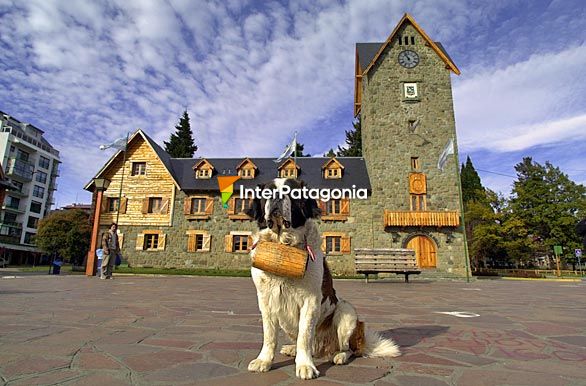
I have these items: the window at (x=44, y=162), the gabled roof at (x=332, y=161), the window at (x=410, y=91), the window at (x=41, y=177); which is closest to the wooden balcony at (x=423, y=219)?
the gabled roof at (x=332, y=161)

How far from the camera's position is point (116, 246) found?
12.2 meters

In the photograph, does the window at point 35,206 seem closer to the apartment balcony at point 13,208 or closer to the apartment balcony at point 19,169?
the apartment balcony at point 13,208

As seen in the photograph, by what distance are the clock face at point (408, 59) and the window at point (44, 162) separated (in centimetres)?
6006

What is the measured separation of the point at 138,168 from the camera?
2645 cm

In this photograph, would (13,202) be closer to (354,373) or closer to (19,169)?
(19,169)

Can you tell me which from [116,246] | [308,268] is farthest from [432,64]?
[308,268]

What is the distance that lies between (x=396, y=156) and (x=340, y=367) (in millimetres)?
22984

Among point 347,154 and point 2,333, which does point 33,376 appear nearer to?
point 2,333

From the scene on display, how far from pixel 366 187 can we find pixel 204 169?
12967 mm

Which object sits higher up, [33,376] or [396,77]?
[396,77]

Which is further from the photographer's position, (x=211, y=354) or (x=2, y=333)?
(x=2, y=333)

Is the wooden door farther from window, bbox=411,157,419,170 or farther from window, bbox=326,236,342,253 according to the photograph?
window, bbox=411,157,419,170

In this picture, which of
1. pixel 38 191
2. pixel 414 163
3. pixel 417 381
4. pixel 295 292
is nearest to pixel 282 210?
pixel 295 292

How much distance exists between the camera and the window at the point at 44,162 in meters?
56.1
